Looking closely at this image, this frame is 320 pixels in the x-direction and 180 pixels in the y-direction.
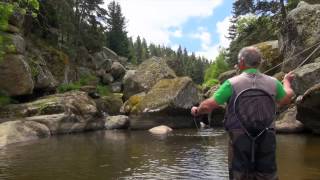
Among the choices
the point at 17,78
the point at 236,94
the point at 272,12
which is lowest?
the point at 236,94

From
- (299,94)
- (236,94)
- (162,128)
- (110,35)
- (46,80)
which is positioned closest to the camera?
(236,94)

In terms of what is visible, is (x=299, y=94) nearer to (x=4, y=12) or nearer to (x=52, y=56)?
(x=4, y=12)

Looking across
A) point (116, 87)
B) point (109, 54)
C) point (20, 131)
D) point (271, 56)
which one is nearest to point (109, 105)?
point (271, 56)

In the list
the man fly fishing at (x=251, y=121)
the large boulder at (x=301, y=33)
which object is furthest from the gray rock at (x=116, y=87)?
the man fly fishing at (x=251, y=121)

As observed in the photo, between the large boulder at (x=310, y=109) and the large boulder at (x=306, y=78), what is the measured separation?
2.83ft

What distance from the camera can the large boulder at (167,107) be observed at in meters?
30.2

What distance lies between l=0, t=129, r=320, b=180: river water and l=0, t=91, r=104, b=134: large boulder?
18.7 ft

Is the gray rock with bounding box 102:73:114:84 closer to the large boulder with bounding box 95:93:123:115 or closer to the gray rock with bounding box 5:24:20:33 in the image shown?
the large boulder with bounding box 95:93:123:115

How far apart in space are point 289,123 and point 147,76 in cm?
1734

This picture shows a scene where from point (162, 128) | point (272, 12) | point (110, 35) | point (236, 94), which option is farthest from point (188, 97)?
point (110, 35)

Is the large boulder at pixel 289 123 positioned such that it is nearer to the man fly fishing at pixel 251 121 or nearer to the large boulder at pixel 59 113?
the large boulder at pixel 59 113

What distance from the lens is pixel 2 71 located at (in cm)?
2973

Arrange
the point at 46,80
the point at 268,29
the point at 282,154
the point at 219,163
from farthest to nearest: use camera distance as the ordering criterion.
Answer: the point at 268,29 → the point at 46,80 → the point at 282,154 → the point at 219,163

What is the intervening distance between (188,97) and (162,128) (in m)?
3.67
